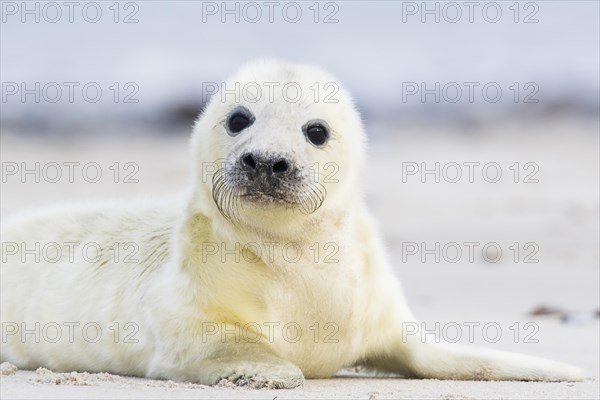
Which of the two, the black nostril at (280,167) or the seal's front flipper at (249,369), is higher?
the black nostril at (280,167)

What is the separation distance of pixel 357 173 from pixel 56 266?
1.66 m

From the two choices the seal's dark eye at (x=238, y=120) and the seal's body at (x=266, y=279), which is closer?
the seal's body at (x=266, y=279)

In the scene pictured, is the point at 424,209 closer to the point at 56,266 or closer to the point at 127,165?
the point at 127,165

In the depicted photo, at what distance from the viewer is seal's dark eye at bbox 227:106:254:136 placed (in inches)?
204

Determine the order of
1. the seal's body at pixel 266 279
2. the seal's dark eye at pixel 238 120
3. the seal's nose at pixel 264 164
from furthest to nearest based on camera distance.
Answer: the seal's dark eye at pixel 238 120
the seal's body at pixel 266 279
the seal's nose at pixel 264 164

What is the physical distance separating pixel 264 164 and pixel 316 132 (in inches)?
17.3

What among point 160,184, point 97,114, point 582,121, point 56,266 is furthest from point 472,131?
point 56,266

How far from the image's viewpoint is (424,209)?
15.1 meters

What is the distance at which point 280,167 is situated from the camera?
4.91 metres

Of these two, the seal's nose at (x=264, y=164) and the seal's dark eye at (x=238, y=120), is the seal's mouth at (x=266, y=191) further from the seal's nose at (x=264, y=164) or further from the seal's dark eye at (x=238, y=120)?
the seal's dark eye at (x=238, y=120)

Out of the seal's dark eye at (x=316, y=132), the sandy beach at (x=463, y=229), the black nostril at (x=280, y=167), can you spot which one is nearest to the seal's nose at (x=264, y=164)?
the black nostril at (x=280, y=167)

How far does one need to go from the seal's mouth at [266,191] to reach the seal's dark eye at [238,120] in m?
0.19

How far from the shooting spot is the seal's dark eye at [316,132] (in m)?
5.19

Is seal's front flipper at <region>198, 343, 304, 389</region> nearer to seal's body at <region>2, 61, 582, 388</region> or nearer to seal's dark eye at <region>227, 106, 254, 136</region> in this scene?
seal's body at <region>2, 61, 582, 388</region>
